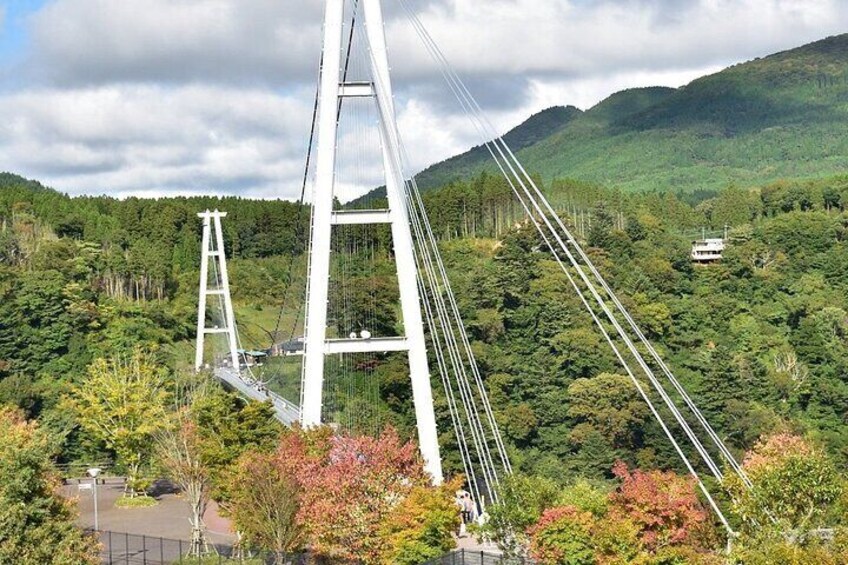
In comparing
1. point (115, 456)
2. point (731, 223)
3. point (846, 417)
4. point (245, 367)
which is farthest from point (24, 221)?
point (846, 417)

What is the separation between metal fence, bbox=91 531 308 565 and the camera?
24.5 meters

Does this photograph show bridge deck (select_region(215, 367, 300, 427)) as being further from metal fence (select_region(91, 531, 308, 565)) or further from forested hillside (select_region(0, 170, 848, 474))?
metal fence (select_region(91, 531, 308, 565))

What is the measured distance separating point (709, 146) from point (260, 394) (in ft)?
458

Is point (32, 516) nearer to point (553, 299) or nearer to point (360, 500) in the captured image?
point (360, 500)

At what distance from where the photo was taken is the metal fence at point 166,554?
80.3 ft

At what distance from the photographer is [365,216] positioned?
2509 cm

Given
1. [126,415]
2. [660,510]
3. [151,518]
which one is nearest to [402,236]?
[660,510]

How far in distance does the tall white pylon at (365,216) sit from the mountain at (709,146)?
118m

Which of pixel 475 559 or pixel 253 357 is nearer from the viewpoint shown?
pixel 475 559

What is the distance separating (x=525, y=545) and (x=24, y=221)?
6712 cm

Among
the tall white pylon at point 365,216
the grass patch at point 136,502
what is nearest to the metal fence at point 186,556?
the tall white pylon at point 365,216

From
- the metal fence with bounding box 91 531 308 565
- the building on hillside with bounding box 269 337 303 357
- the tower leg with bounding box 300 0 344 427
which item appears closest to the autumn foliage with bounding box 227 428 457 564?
the metal fence with bounding box 91 531 308 565

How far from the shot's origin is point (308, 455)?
23.8m

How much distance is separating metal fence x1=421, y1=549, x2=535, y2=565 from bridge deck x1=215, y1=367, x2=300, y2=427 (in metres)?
11.1
